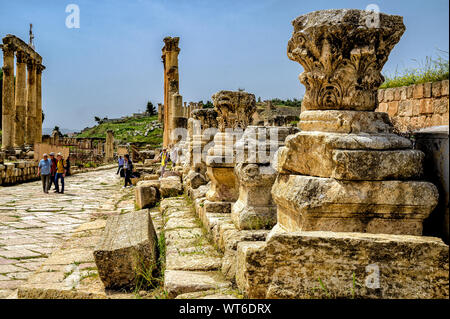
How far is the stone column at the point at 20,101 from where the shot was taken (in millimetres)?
27797

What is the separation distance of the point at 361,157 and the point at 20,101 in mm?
29614

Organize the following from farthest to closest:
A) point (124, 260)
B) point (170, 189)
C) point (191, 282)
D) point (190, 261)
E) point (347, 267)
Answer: point (170, 189), point (124, 260), point (190, 261), point (191, 282), point (347, 267)

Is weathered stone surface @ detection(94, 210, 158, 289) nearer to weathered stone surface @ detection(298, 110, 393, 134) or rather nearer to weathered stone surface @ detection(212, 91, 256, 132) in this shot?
weathered stone surface @ detection(298, 110, 393, 134)

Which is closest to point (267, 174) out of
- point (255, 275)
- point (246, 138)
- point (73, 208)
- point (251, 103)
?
point (246, 138)

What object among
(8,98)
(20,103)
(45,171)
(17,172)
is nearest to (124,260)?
(45,171)

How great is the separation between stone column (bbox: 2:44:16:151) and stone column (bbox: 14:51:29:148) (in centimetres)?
56

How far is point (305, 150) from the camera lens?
9.39 ft

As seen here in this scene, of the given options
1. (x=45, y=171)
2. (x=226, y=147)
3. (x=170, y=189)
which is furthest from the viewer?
(x=45, y=171)

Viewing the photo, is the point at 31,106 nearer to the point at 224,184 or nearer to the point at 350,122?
the point at 224,184

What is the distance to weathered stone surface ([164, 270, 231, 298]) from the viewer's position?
10.4ft

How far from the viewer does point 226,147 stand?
5.82 meters

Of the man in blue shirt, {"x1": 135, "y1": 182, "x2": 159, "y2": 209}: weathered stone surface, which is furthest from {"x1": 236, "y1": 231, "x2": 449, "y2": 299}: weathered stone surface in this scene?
the man in blue shirt

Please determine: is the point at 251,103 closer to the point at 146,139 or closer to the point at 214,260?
Result: the point at 214,260

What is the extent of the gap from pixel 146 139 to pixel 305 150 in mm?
53771
